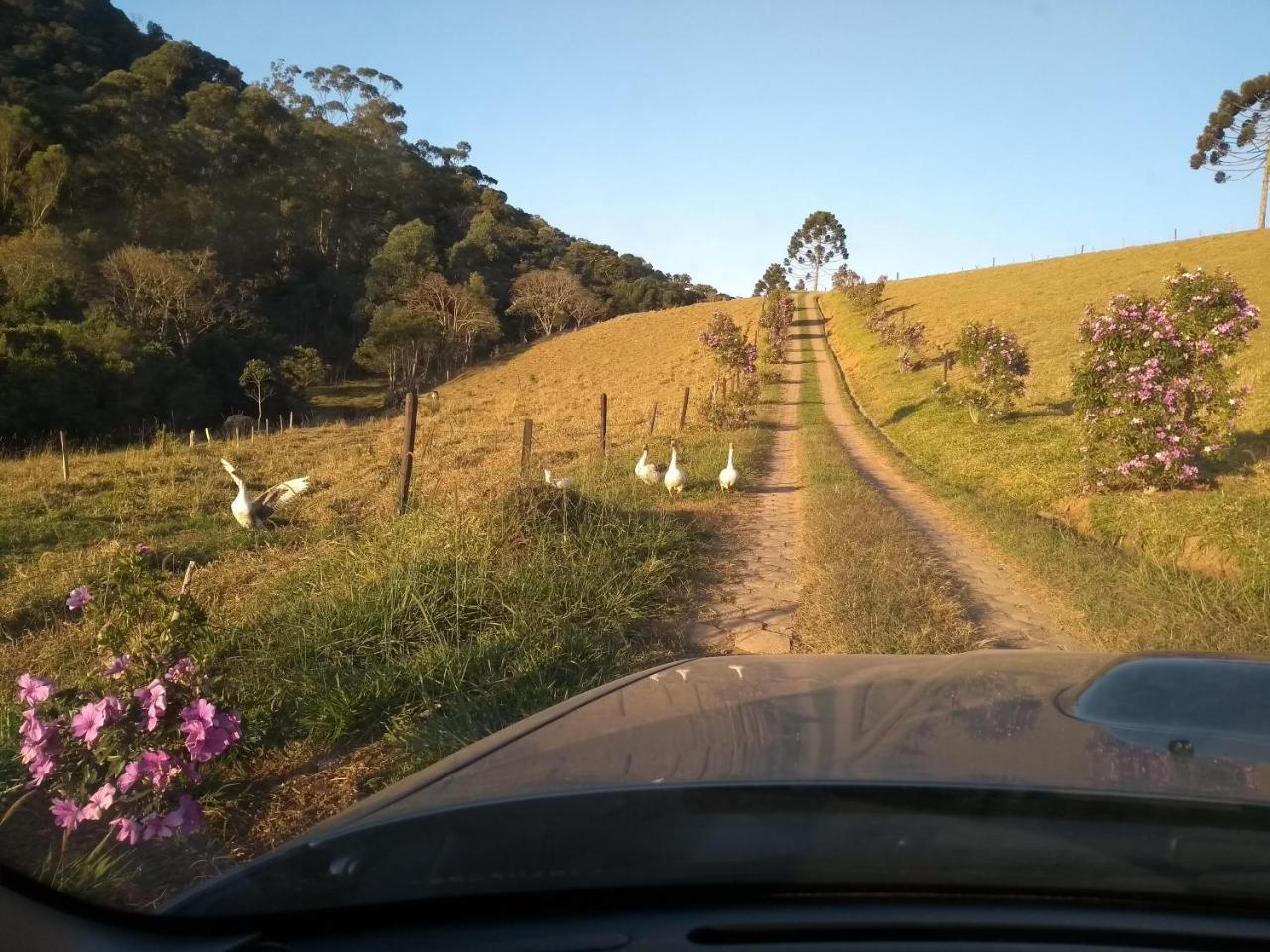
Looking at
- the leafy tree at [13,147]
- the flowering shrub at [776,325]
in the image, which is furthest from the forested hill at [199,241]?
the flowering shrub at [776,325]

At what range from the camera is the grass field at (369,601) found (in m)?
4.45

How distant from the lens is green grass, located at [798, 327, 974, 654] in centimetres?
592

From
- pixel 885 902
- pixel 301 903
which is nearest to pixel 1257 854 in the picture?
pixel 885 902

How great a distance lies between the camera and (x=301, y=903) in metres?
1.68

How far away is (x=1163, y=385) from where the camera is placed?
36.1 ft

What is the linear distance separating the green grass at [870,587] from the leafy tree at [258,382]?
26.5 meters

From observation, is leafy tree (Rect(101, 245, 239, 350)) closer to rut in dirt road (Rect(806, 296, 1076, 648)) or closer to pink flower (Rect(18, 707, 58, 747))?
rut in dirt road (Rect(806, 296, 1076, 648))

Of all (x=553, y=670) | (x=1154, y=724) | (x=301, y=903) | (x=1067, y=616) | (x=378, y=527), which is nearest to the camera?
(x=301, y=903)

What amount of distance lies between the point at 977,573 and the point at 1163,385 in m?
4.60

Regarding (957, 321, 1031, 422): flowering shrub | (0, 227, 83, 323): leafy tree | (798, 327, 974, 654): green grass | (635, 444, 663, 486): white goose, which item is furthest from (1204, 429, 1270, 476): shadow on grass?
(0, 227, 83, 323): leafy tree

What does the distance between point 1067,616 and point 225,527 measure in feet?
29.5

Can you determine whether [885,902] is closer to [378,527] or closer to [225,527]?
[378,527]

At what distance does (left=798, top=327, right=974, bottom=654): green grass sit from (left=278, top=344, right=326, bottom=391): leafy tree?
29.9 metres

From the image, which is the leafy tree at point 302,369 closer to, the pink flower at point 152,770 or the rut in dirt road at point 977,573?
the rut in dirt road at point 977,573
